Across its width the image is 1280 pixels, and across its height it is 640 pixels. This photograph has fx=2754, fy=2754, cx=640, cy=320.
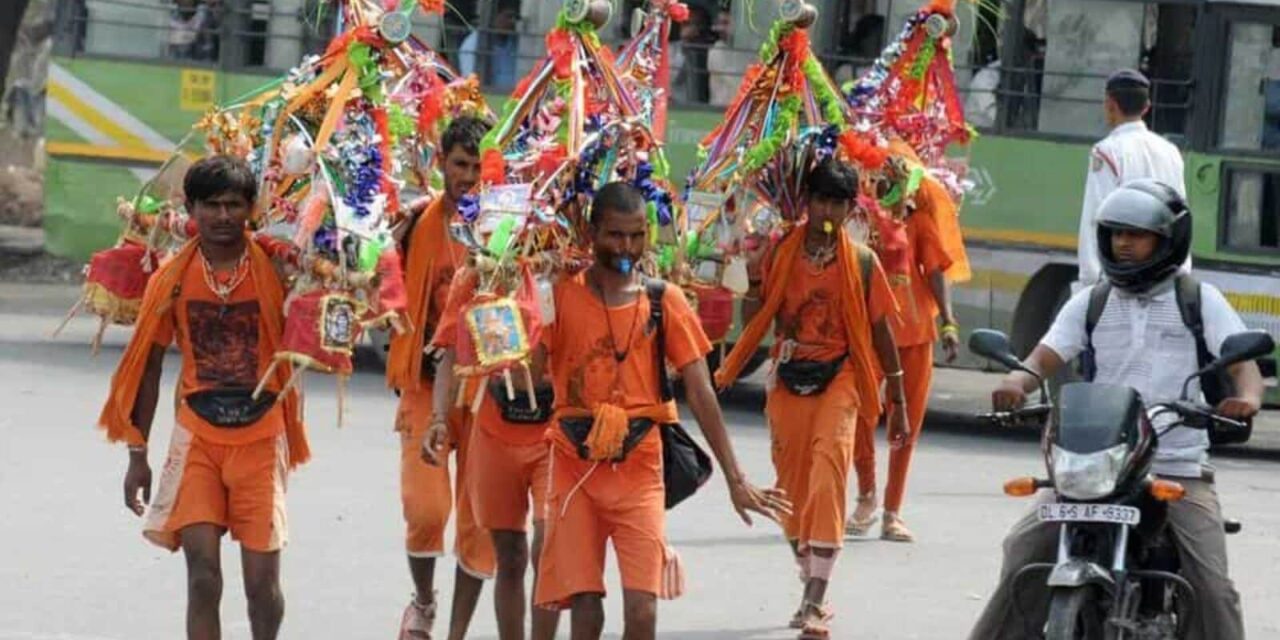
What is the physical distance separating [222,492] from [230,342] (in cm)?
41

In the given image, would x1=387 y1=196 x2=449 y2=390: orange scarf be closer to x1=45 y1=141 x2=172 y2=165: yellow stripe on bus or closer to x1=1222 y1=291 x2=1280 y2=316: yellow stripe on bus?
x1=1222 y1=291 x2=1280 y2=316: yellow stripe on bus

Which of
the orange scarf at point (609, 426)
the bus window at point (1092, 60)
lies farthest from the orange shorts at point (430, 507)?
the bus window at point (1092, 60)

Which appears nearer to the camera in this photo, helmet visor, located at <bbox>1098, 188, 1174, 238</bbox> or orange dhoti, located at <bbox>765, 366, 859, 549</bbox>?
helmet visor, located at <bbox>1098, 188, 1174, 238</bbox>

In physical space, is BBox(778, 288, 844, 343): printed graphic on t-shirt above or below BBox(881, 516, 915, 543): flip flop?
above

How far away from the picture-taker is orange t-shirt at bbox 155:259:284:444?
294 inches

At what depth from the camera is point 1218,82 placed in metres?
15.6

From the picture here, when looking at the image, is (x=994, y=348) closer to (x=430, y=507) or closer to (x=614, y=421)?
(x=614, y=421)

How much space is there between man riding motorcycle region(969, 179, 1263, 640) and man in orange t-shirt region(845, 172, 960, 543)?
414 cm

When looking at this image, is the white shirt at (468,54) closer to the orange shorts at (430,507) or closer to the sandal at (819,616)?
the sandal at (819,616)

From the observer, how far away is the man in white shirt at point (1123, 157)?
1157cm

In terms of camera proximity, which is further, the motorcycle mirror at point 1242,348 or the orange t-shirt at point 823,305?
the orange t-shirt at point 823,305

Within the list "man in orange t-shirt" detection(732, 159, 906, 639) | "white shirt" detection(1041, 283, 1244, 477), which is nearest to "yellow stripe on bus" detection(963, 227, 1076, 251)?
"man in orange t-shirt" detection(732, 159, 906, 639)

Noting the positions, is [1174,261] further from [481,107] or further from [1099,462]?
[481,107]

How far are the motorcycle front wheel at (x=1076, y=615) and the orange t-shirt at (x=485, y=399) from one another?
1.81m
